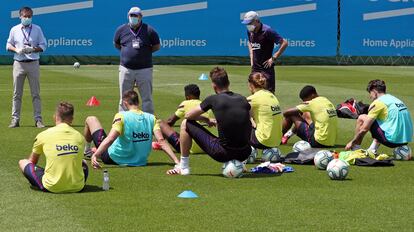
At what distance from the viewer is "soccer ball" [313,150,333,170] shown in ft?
44.8

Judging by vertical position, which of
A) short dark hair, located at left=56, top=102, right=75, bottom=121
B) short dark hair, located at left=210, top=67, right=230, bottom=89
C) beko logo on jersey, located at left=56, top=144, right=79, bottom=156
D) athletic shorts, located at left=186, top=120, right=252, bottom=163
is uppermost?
short dark hair, located at left=210, top=67, right=230, bottom=89

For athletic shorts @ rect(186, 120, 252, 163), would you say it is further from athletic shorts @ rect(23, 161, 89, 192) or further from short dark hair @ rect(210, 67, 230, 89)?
athletic shorts @ rect(23, 161, 89, 192)

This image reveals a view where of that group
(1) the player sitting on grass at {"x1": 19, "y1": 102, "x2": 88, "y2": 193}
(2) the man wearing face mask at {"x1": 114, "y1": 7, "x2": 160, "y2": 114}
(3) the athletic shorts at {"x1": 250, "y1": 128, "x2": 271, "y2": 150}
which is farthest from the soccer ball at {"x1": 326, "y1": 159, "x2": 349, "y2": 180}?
(2) the man wearing face mask at {"x1": 114, "y1": 7, "x2": 160, "y2": 114}

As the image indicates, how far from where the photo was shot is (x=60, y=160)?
11070 millimetres

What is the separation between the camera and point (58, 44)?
44.1 m

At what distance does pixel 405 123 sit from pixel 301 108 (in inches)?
74.1

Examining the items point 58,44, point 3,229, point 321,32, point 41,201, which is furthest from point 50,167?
point 321,32

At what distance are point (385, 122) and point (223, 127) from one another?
3447 mm

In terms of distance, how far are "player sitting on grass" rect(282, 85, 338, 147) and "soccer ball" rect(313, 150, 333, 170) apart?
192 centimetres

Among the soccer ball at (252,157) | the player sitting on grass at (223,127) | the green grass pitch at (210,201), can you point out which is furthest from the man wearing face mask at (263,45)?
the player sitting on grass at (223,127)

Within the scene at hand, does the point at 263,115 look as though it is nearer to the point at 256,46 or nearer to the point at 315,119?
the point at 315,119

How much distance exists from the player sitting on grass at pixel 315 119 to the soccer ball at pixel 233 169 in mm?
3194

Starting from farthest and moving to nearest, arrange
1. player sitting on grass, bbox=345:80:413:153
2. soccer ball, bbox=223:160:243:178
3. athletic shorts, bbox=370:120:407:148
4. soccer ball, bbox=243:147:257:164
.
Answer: athletic shorts, bbox=370:120:407:148, player sitting on grass, bbox=345:80:413:153, soccer ball, bbox=243:147:257:164, soccer ball, bbox=223:160:243:178

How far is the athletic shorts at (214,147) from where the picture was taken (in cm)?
1277
